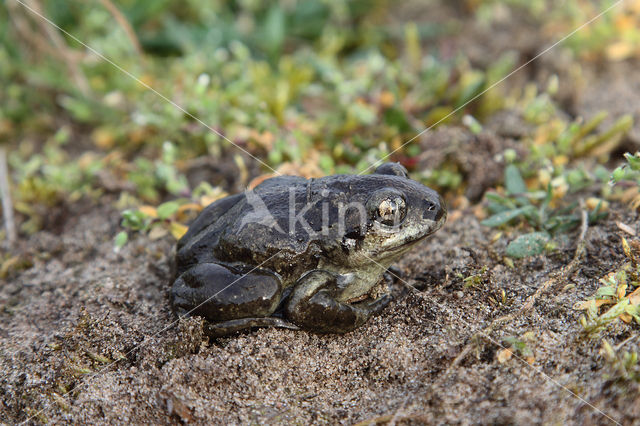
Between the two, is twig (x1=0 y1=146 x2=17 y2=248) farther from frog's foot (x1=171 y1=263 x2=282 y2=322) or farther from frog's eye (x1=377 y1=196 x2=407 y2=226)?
frog's eye (x1=377 y1=196 x2=407 y2=226)

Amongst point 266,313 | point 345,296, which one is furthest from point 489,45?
point 266,313

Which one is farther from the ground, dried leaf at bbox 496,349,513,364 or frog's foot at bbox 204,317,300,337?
dried leaf at bbox 496,349,513,364

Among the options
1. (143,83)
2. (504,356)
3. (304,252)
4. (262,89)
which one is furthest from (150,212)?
(504,356)

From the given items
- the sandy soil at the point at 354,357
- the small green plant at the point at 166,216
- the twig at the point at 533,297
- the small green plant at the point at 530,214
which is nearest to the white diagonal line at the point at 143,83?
the small green plant at the point at 166,216

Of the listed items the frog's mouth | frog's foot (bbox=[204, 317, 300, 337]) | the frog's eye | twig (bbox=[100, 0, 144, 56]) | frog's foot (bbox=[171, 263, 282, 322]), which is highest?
twig (bbox=[100, 0, 144, 56])

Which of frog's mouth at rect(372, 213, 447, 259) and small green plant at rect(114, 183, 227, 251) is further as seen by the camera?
small green plant at rect(114, 183, 227, 251)

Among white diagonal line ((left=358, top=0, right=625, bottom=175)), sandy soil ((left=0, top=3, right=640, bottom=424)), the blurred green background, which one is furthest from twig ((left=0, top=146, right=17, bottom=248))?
white diagonal line ((left=358, top=0, right=625, bottom=175))
